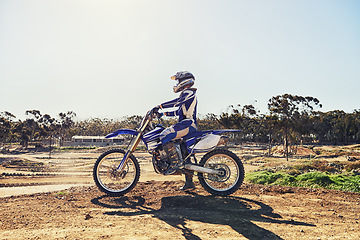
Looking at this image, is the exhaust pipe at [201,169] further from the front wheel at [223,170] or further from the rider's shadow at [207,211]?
the rider's shadow at [207,211]

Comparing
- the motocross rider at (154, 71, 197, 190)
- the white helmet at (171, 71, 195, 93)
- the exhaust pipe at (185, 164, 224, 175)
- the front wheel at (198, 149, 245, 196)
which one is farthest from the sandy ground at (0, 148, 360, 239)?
the white helmet at (171, 71, 195, 93)

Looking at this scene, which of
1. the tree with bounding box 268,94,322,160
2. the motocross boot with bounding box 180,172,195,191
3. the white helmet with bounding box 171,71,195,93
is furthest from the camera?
the tree with bounding box 268,94,322,160

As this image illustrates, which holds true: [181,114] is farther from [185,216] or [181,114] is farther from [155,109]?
[185,216]

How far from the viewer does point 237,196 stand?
6.34 metres

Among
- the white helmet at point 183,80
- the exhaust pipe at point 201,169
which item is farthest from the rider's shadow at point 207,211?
the white helmet at point 183,80

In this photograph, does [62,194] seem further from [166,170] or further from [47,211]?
[166,170]

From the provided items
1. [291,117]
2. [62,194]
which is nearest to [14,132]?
[291,117]

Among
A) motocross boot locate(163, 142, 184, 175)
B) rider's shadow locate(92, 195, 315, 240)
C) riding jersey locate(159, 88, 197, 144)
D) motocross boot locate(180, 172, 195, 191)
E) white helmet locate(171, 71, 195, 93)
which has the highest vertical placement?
white helmet locate(171, 71, 195, 93)

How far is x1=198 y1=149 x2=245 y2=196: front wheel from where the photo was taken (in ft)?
20.5

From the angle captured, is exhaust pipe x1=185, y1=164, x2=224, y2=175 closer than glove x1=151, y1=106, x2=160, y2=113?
Yes

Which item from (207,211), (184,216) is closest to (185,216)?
(184,216)

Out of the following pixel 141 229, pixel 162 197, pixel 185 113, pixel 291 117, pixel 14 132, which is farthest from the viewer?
pixel 14 132

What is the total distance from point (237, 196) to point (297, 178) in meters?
4.36

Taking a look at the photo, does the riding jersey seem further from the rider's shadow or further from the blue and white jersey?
the rider's shadow
